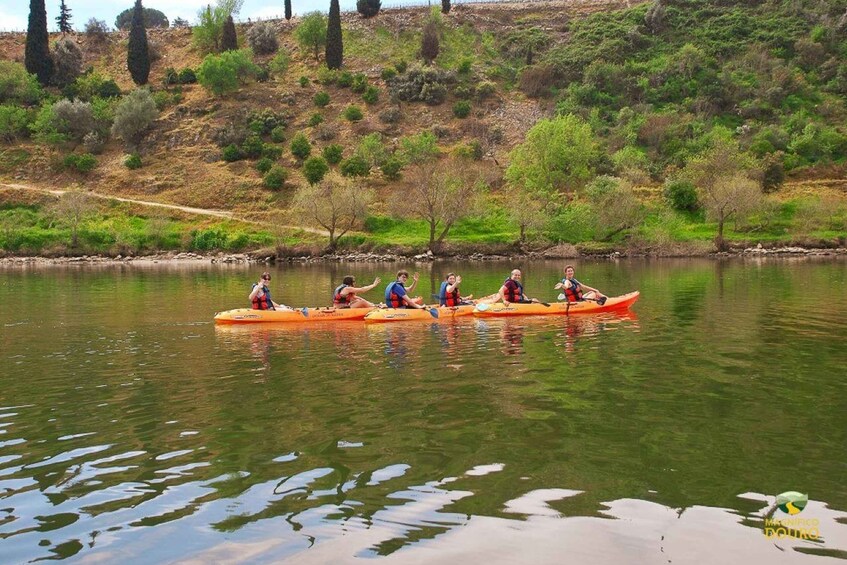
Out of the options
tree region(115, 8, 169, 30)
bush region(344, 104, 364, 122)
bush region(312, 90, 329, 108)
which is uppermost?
tree region(115, 8, 169, 30)

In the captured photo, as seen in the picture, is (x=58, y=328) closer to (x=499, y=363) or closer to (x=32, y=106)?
(x=499, y=363)

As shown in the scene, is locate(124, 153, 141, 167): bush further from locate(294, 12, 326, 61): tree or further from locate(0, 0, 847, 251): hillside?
locate(294, 12, 326, 61): tree

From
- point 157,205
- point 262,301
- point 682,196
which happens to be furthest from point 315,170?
point 262,301

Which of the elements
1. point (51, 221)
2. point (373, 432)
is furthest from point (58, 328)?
point (51, 221)

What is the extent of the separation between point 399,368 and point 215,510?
7206 millimetres

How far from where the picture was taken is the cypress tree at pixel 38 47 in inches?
3265

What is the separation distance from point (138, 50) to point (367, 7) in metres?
A: 32.9

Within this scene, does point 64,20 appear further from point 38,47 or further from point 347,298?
point 347,298

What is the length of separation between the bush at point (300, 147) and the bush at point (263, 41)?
27.8 meters

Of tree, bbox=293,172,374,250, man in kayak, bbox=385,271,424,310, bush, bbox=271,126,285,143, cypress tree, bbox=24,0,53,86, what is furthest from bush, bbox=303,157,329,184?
man in kayak, bbox=385,271,424,310

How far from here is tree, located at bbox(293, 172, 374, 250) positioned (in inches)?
2167

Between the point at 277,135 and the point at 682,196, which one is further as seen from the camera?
the point at 277,135

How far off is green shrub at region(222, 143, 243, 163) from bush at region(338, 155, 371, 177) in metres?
12.8

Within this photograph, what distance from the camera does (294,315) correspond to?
21266 mm
